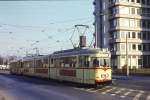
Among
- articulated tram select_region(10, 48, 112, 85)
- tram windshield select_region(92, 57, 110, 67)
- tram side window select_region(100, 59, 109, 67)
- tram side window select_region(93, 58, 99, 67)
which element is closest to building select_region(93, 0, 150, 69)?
articulated tram select_region(10, 48, 112, 85)

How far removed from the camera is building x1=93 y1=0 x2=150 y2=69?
94.6 meters

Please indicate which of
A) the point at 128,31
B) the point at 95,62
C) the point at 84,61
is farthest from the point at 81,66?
the point at 128,31

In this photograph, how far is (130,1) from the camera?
97250mm

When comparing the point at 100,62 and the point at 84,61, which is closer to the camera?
the point at 100,62

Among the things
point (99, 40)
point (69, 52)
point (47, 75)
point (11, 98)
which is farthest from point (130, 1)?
point (11, 98)

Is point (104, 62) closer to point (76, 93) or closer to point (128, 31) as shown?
point (76, 93)

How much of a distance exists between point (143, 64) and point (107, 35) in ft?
37.6

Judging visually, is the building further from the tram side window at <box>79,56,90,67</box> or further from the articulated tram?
the tram side window at <box>79,56,90,67</box>

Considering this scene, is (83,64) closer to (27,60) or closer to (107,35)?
(27,60)

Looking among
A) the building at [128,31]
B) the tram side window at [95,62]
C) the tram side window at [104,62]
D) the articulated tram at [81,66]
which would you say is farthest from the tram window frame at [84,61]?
the building at [128,31]

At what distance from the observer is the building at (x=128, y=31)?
9462 cm

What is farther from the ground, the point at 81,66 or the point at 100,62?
the point at 100,62

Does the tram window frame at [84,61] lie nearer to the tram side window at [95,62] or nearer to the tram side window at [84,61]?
the tram side window at [84,61]

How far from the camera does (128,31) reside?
96.6m
